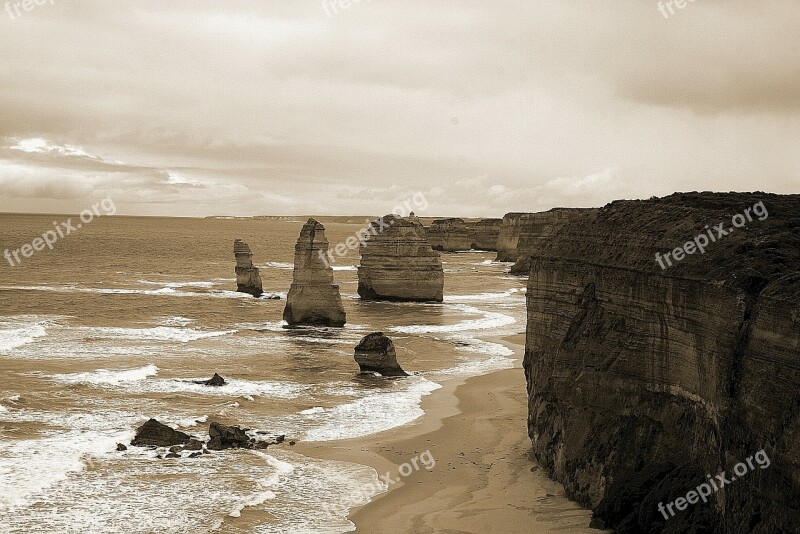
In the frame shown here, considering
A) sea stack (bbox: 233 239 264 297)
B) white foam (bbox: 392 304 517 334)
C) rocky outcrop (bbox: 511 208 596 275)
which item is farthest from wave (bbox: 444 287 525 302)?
rocky outcrop (bbox: 511 208 596 275)

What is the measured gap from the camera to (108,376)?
33688mm

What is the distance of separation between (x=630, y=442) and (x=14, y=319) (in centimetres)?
4688

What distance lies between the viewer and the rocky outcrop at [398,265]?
63438mm

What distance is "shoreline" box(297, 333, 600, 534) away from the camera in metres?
17.2

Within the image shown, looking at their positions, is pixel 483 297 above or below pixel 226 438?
above

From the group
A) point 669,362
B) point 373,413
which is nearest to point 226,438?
point 373,413

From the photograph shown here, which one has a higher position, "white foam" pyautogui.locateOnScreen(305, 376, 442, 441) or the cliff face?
the cliff face

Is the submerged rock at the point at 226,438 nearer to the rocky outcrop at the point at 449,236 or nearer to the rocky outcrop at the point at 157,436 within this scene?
the rocky outcrop at the point at 157,436

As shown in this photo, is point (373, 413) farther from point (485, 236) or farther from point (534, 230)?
point (485, 236)

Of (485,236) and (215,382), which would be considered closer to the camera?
(215,382)

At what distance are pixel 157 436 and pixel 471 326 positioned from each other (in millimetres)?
31416

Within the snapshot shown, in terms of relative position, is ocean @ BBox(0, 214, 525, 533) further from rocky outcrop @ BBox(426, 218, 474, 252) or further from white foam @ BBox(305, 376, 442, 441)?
rocky outcrop @ BBox(426, 218, 474, 252)

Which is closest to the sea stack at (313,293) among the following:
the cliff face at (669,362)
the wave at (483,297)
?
the wave at (483,297)

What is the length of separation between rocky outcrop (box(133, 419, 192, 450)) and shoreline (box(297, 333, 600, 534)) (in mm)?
3548
